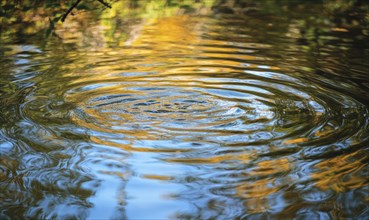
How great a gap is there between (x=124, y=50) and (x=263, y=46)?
152 centimetres

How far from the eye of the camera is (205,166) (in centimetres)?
271

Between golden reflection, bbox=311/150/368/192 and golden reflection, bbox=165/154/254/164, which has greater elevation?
golden reflection, bbox=311/150/368/192

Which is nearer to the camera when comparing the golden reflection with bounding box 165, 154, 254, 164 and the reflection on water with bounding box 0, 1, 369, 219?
the reflection on water with bounding box 0, 1, 369, 219

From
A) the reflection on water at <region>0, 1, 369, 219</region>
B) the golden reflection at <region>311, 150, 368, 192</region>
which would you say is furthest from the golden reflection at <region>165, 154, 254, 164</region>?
the golden reflection at <region>311, 150, 368, 192</region>

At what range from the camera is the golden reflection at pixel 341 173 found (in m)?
2.47

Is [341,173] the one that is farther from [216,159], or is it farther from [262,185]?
[216,159]

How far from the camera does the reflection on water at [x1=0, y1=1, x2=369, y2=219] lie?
237 cm

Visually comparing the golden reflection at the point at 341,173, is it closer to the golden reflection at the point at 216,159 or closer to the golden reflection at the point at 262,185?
the golden reflection at the point at 262,185

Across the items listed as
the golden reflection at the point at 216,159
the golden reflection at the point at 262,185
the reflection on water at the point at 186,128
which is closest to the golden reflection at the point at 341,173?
the reflection on water at the point at 186,128

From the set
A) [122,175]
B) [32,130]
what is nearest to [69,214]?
[122,175]

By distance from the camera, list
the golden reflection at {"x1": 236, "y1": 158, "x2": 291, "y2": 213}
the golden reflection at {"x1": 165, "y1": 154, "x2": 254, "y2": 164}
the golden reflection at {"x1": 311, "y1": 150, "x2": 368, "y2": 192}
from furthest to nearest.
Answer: the golden reflection at {"x1": 165, "y1": 154, "x2": 254, "y2": 164} → the golden reflection at {"x1": 311, "y1": 150, "x2": 368, "y2": 192} → the golden reflection at {"x1": 236, "y1": 158, "x2": 291, "y2": 213}

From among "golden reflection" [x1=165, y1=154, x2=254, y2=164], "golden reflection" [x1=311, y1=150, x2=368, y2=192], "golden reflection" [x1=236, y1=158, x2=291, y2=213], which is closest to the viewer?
"golden reflection" [x1=236, y1=158, x2=291, y2=213]

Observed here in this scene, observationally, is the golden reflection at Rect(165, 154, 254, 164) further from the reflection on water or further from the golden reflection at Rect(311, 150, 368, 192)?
the golden reflection at Rect(311, 150, 368, 192)

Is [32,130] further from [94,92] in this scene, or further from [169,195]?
[169,195]
